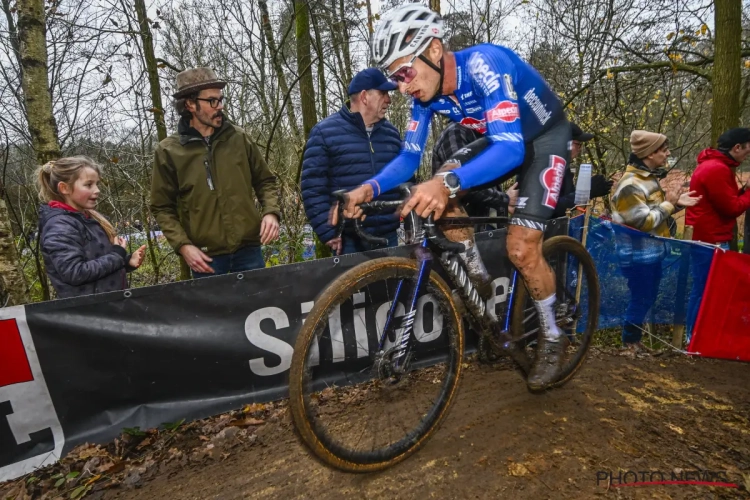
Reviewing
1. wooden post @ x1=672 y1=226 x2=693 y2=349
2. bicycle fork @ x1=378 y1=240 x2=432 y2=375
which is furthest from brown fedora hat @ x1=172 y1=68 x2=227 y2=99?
wooden post @ x1=672 y1=226 x2=693 y2=349

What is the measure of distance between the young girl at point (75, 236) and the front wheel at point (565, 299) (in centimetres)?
296

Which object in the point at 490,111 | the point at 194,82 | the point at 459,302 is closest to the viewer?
the point at 490,111

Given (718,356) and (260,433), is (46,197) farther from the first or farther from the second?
(718,356)

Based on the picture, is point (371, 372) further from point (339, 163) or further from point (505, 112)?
point (339, 163)

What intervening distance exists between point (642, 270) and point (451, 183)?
3279 millimetres

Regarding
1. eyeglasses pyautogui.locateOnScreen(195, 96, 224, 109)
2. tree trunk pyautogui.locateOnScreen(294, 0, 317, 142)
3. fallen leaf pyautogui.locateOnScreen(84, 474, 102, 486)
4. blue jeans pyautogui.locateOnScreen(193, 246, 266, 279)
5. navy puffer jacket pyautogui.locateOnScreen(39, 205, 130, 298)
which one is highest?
tree trunk pyautogui.locateOnScreen(294, 0, 317, 142)

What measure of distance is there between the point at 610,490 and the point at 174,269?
1038 centimetres

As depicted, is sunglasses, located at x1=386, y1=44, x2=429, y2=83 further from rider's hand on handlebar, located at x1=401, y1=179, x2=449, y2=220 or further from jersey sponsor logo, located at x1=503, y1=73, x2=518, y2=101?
rider's hand on handlebar, located at x1=401, y1=179, x2=449, y2=220

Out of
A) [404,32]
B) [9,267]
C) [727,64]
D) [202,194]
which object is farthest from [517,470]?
[727,64]

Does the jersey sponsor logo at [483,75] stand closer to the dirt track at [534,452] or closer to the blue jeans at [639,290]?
the dirt track at [534,452]

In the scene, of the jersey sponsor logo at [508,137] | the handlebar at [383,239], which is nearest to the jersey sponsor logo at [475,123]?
the jersey sponsor logo at [508,137]

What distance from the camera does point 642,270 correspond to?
4156mm

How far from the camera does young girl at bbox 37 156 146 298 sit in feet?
9.58

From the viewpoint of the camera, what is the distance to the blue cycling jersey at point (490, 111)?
2.08m
